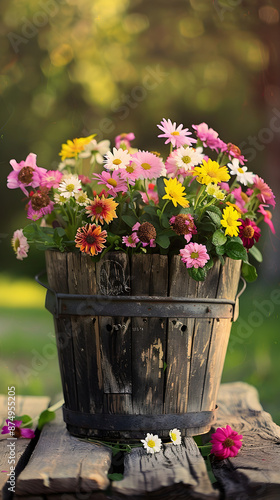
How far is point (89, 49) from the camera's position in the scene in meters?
3.87

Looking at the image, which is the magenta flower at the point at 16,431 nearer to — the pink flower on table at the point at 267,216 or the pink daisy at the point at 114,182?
the pink daisy at the point at 114,182

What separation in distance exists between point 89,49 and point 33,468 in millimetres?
3407

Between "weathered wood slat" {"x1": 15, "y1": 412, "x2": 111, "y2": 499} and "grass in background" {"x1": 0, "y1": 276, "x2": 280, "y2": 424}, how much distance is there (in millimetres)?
350

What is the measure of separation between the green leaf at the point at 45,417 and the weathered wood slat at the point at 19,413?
0.39ft

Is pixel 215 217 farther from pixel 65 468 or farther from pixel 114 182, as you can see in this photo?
pixel 65 468

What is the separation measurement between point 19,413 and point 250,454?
0.93 m

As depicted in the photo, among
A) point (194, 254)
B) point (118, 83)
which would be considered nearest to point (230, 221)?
point (194, 254)

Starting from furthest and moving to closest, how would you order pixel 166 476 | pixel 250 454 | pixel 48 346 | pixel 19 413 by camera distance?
pixel 48 346, pixel 19 413, pixel 250 454, pixel 166 476

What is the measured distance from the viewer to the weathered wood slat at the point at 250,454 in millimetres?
1198

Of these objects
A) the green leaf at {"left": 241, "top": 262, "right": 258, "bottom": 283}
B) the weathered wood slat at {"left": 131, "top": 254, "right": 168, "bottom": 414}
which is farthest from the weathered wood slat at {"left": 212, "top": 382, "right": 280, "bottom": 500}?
the green leaf at {"left": 241, "top": 262, "right": 258, "bottom": 283}

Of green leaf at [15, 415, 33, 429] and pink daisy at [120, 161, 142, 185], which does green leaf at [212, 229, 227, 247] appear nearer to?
pink daisy at [120, 161, 142, 185]

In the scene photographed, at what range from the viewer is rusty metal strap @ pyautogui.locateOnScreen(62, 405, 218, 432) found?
1450mm

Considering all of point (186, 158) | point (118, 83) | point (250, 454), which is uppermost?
point (118, 83)

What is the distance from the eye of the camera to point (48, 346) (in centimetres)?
201
